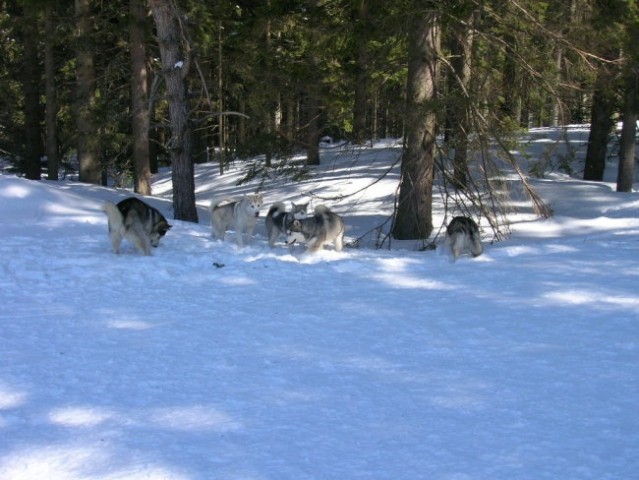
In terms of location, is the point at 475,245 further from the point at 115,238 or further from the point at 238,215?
the point at 115,238

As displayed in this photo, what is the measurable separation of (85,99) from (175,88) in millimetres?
8866

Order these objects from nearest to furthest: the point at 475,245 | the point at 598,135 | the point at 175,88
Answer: the point at 475,245, the point at 175,88, the point at 598,135

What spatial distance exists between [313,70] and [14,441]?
12.9 meters

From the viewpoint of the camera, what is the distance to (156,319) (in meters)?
6.86

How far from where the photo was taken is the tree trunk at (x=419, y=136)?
508 inches

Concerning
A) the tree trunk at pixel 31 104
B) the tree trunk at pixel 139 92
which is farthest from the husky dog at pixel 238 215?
the tree trunk at pixel 31 104

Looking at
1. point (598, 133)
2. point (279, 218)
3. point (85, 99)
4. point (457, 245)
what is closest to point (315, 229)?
point (279, 218)

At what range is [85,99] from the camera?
20.9 metres

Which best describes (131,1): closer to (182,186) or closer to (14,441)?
(182,186)

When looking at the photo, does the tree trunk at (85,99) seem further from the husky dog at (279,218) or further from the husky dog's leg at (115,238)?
the husky dog's leg at (115,238)

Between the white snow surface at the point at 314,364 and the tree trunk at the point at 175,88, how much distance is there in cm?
381

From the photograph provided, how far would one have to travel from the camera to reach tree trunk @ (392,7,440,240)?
1291cm

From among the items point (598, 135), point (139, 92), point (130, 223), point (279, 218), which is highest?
point (139, 92)

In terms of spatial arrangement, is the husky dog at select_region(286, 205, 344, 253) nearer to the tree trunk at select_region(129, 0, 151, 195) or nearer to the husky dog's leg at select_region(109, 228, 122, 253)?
the husky dog's leg at select_region(109, 228, 122, 253)
